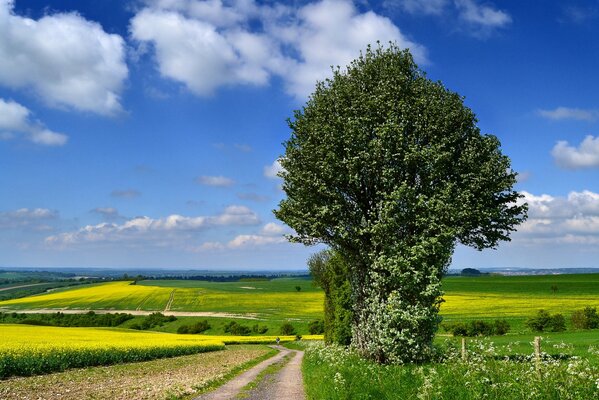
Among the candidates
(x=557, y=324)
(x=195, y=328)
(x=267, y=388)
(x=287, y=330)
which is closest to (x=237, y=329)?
(x=195, y=328)

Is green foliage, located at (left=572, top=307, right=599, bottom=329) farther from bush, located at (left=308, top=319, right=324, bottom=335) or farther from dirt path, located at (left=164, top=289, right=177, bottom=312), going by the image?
dirt path, located at (left=164, top=289, right=177, bottom=312)

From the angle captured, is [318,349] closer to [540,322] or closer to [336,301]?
[336,301]

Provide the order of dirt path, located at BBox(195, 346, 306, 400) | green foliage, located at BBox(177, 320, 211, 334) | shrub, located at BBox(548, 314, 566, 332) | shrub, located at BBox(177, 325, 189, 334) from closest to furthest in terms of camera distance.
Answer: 1. dirt path, located at BBox(195, 346, 306, 400)
2. shrub, located at BBox(548, 314, 566, 332)
3. shrub, located at BBox(177, 325, 189, 334)
4. green foliage, located at BBox(177, 320, 211, 334)

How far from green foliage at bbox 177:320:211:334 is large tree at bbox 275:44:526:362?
7505 cm

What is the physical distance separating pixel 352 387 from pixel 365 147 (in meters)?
13.8

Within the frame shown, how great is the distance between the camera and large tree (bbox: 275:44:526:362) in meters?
24.0

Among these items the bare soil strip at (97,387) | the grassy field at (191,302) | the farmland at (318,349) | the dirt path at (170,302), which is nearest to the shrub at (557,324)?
the farmland at (318,349)

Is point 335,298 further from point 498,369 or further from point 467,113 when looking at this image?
point 498,369

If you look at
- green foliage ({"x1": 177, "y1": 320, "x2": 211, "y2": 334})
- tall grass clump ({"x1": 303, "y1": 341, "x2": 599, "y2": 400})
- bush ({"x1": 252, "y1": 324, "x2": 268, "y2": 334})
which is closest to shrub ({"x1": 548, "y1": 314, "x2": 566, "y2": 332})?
tall grass clump ({"x1": 303, "y1": 341, "x2": 599, "y2": 400})

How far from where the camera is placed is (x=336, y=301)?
2099 inches

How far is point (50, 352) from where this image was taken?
35.2 meters

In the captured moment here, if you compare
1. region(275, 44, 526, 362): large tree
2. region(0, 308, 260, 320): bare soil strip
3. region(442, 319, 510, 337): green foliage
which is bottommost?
region(0, 308, 260, 320): bare soil strip

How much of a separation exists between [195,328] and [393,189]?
8131cm

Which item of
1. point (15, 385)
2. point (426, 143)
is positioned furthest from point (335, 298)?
point (15, 385)
